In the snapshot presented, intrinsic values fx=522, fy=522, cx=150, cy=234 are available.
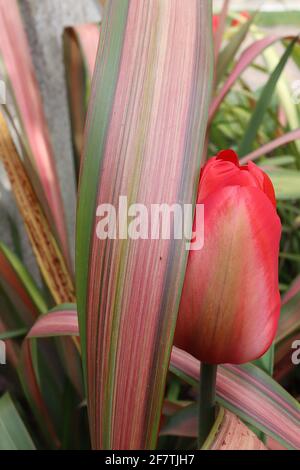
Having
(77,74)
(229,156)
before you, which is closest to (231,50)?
(77,74)

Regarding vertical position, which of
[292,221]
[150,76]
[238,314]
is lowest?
[292,221]

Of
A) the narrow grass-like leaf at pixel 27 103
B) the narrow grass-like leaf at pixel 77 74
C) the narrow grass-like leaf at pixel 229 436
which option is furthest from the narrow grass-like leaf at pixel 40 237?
the narrow grass-like leaf at pixel 229 436

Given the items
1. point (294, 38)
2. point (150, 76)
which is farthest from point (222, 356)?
point (294, 38)

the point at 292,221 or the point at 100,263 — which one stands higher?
the point at 100,263

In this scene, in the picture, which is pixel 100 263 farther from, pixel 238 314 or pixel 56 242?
pixel 56 242

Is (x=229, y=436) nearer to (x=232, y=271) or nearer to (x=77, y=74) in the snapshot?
(x=232, y=271)
